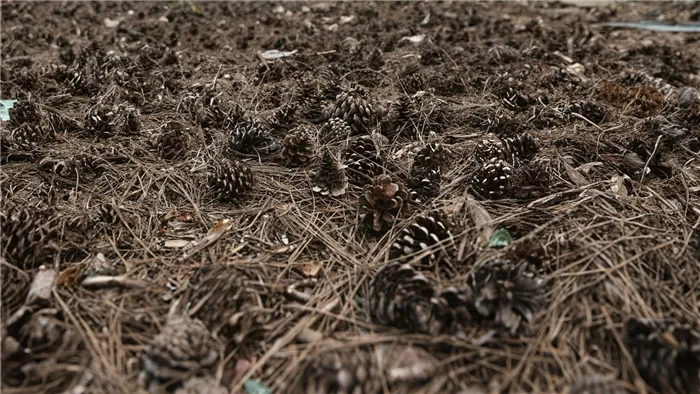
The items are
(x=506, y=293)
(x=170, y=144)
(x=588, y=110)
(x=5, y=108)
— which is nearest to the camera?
(x=506, y=293)

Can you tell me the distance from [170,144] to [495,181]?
1658 mm

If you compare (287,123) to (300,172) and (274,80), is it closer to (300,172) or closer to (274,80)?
(300,172)

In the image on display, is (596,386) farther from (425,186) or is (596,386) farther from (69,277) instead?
(69,277)

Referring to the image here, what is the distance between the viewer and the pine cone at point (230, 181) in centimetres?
229

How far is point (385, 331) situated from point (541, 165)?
3.78ft

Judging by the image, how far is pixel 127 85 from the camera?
3.32 metres

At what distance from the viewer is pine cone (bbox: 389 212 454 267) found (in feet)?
6.15

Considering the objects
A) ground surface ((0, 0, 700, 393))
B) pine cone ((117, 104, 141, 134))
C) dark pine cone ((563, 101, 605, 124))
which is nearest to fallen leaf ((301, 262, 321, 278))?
ground surface ((0, 0, 700, 393))

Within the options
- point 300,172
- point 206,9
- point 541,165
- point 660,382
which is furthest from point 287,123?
point 206,9

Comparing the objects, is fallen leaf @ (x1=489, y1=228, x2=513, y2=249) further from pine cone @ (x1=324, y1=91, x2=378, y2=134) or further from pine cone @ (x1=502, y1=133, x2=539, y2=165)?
pine cone @ (x1=324, y1=91, x2=378, y2=134)

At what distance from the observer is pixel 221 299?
1671 millimetres

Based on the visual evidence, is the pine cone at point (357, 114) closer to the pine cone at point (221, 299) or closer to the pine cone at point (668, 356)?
the pine cone at point (221, 299)

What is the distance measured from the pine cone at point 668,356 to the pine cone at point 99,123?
2.70 m

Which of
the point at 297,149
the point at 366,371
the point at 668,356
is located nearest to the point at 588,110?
the point at 297,149
